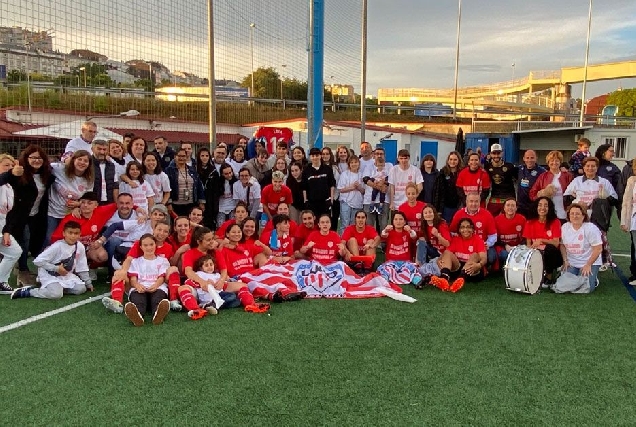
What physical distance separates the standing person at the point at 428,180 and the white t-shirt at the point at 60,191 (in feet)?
15.8

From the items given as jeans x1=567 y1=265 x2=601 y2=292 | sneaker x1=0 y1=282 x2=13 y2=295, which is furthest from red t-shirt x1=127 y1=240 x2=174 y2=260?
jeans x1=567 y1=265 x2=601 y2=292

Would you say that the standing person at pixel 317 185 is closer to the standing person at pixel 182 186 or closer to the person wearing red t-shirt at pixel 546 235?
the standing person at pixel 182 186

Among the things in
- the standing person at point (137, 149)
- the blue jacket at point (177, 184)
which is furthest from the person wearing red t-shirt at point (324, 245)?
the standing person at point (137, 149)

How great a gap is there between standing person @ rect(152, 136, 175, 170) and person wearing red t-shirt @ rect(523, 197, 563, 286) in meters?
5.01

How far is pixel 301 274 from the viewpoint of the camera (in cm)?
645

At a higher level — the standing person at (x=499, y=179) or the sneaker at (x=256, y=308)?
the standing person at (x=499, y=179)

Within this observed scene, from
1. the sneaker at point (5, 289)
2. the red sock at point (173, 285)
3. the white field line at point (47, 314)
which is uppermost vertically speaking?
the red sock at point (173, 285)

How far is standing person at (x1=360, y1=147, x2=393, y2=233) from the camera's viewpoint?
8.47m

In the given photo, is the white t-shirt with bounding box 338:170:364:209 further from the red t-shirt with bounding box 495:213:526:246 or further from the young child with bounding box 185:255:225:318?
the young child with bounding box 185:255:225:318

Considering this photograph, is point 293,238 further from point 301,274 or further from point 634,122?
point 634,122

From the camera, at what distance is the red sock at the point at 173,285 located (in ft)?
18.6

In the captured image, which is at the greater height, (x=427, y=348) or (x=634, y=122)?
(x=634, y=122)

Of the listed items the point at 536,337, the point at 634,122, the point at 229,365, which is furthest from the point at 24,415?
the point at 634,122

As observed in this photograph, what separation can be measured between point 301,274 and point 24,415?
138 inches
